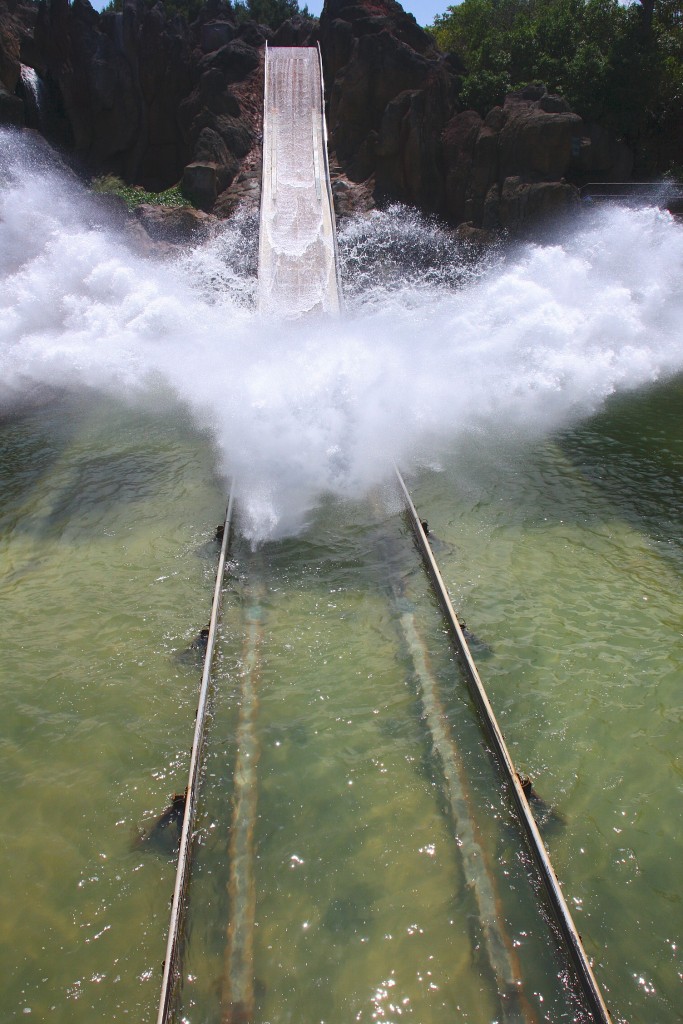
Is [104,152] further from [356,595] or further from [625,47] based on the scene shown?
[356,595]

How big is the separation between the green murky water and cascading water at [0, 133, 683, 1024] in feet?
0.06

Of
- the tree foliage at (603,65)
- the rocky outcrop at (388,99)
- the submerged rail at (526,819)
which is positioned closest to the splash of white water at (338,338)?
the submerged rail at (526,819)

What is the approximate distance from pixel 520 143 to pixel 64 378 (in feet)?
37.2

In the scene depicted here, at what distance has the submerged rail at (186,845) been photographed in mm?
2421

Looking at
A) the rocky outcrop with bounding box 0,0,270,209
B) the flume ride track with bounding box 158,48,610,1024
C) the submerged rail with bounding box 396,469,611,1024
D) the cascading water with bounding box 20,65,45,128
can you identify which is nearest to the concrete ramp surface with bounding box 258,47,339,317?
the rocky outcrop with bounding box 0,0,270,209

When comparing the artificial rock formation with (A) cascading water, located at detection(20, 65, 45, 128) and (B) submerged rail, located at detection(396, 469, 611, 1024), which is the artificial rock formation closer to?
(A) cascading water, located at detection(20, 65, 45, 128)

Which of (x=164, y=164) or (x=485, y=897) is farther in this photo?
(x=164, y=164)

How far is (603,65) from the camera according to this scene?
677 inches

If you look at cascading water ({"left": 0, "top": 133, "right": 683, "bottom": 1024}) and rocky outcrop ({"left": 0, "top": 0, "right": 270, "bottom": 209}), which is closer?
cascading water ({"left": 0, "top": 133, "right": 683, "bottom": 1024})

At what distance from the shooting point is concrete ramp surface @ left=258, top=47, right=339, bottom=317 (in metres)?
12.3

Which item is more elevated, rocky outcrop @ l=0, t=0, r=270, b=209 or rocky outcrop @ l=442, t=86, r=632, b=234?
rocky outcrop @ l=0, t=0, r=270, b=209

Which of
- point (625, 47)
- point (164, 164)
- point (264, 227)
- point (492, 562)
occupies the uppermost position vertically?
point (625, 47)

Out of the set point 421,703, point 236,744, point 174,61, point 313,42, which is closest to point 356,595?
point 421,703

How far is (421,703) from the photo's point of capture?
4.07m
